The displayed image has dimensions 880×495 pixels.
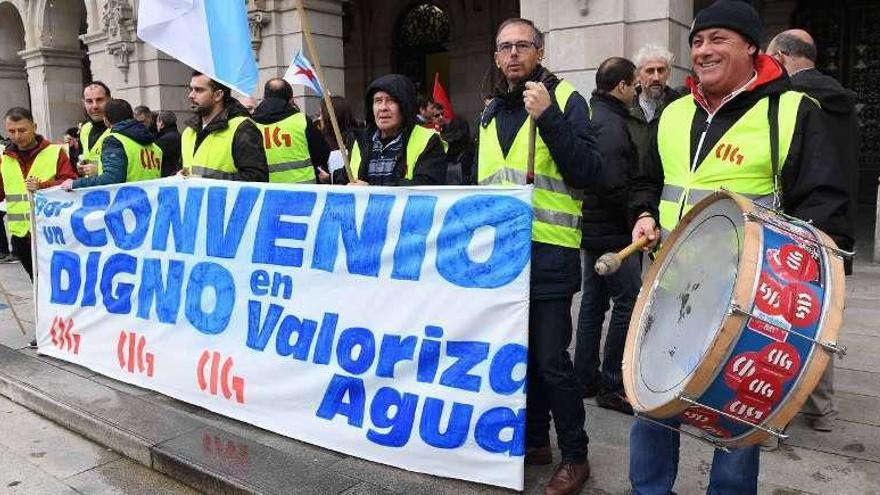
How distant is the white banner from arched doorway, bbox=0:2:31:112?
1752 cm

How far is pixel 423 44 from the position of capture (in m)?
15.7

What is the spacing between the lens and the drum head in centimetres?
207

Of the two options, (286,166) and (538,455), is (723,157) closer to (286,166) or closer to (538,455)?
(538,455)

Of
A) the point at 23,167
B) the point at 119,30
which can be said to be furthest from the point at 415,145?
the point at 119,30

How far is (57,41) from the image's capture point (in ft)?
55.0

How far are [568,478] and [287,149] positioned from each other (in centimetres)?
359

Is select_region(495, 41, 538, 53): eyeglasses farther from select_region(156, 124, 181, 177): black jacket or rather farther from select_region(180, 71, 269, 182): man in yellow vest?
select_region(156, 124, 181, 177): black jacket

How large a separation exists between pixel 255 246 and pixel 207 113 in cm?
121

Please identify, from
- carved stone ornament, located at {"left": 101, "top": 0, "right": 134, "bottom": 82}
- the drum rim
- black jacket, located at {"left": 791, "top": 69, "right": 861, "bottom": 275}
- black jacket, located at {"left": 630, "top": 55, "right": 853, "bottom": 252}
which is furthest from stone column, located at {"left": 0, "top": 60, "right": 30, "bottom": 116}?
the drum rim

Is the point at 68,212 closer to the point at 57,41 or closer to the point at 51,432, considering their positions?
the point at 51,432

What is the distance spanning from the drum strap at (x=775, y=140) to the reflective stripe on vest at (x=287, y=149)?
3.96 meters

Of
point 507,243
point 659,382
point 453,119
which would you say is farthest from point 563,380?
point 453,119

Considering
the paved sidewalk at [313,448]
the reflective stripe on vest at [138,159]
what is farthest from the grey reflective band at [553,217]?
the reflective stripe on vest at [138,159]

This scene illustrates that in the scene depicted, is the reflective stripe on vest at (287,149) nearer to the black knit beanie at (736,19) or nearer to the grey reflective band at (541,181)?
the grey reflective band at (541,181)
